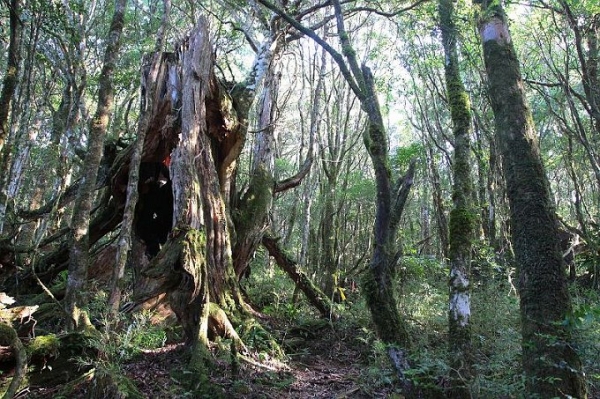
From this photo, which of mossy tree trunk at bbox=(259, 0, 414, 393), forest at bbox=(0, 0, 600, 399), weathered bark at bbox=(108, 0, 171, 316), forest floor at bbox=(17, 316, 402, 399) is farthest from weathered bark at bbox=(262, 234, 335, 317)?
mossy tree trunk at bbox=(259, 0, 414, 393)

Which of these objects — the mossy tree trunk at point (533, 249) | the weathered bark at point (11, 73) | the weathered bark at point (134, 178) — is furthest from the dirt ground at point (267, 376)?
the weathered bark at point (11, 73)

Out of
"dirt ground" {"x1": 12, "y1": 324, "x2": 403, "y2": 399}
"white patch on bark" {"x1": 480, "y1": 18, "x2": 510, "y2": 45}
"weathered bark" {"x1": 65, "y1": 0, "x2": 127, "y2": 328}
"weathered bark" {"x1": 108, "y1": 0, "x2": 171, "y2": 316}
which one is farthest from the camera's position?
"weathered bark" {"x1": 65, "y1": 0, "x2": 127, "y2": 328}

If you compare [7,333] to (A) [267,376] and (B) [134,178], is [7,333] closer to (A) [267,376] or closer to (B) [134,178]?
(B) [134,178]

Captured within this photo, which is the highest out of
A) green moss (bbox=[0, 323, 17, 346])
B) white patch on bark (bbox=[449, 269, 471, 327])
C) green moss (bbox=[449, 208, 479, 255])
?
green moss (bbox=[449, 208, 479, 255])

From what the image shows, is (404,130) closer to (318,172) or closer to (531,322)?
(318,172)

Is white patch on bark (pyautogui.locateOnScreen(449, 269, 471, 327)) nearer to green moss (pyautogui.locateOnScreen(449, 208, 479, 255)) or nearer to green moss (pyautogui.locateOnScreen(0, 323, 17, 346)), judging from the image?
green moss (pyautogui.locateOnScreen(449, 208, 479, 255))

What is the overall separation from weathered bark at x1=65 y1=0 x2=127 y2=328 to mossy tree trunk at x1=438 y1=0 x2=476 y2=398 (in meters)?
4.66

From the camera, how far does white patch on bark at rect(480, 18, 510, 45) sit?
466 cm

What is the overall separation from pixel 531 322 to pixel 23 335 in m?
5.89

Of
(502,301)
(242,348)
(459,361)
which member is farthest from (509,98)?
(502,301)

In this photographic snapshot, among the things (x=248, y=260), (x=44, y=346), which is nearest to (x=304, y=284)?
(x=248, y=260)

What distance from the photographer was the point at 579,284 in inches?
483

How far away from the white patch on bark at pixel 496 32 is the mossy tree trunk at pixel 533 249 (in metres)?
0.15

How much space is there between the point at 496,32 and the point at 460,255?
96.1 inches
